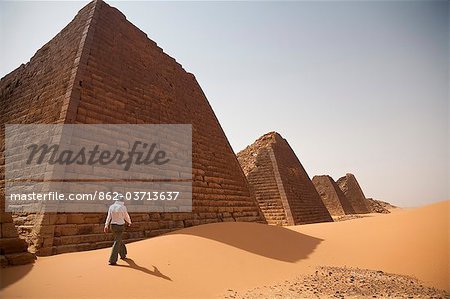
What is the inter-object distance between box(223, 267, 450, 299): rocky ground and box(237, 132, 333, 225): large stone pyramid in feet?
36.3

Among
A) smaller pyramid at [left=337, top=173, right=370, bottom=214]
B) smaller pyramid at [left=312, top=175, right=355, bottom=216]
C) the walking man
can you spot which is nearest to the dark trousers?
the walking man

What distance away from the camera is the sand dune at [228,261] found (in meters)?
3.22

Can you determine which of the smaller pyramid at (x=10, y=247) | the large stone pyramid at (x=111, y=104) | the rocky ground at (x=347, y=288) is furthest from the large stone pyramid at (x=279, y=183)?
the smaller pyramid at (x=10, y=247)

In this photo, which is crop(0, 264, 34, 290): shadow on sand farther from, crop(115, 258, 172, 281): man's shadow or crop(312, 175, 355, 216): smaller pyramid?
crop(312, 175, 355, 216): smaller pyramid

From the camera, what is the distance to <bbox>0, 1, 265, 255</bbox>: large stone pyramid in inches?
217

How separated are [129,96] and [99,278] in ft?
19.3

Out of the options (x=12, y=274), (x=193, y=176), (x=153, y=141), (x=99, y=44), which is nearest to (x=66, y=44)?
(x=99, y=44)

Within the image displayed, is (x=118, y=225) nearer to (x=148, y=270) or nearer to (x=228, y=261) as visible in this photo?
(x=148, y=270)

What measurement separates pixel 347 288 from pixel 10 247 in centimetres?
455

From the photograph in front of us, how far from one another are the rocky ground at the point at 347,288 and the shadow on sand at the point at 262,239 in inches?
43.9

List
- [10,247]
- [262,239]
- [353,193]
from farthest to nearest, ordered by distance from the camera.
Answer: [353,193]
[262,239]
[10,247]

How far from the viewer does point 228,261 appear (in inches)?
176

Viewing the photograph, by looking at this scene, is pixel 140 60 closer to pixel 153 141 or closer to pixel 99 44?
pixel 99 44

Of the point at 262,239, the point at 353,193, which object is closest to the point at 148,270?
the point at 262,239
